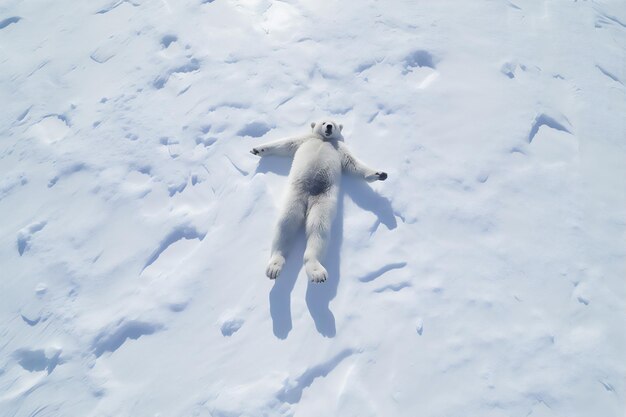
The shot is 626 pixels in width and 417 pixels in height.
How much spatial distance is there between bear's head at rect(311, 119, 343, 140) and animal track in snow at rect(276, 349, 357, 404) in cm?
288

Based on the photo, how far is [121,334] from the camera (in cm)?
476

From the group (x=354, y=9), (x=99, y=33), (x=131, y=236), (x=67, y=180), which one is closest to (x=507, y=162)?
(x=354, y=9)

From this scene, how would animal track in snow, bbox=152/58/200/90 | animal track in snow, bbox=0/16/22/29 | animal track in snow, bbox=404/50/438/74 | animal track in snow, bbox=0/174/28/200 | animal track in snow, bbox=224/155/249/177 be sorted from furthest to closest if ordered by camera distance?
animal track in snow, bbox=0/16/22/29
animal track in snow, bbox=152/58/200/90
animal track in snow, bbox=404/50/438/74
animal track in snow, bbox=0/174/28/200
animal track in snow, bbox=224/155/249/177

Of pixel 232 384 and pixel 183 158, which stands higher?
pixel 183 158

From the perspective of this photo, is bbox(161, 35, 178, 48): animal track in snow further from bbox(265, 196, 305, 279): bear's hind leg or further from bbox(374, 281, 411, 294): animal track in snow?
bbox(374, 281, 411, 294): animal track in snow

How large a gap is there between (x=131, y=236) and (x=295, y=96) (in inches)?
126

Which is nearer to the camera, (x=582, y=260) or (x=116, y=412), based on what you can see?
(x=116, y=412)

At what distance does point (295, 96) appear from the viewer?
6734 millimetres

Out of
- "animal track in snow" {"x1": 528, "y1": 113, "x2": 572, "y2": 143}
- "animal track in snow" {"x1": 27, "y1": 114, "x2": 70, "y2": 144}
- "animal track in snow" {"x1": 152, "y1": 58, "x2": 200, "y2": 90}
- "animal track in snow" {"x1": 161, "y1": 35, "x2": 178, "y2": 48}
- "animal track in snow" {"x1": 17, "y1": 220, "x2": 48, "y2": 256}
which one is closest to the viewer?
"animal track in snow" {"x1": 17, "y1": 220, "x2": 48, "y2": 256}

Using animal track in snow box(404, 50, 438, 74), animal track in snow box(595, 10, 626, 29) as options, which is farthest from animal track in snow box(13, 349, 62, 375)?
animal track in snow box(595, 10, 626, 29)

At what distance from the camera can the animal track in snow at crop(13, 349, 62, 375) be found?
4.66 m

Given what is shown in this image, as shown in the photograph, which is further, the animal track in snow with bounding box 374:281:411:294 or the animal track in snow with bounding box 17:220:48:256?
the animal track in snow with bounding box 17:220:48:256

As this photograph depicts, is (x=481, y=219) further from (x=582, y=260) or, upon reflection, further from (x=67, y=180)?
(x=67, y=180)

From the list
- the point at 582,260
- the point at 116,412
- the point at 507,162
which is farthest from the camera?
the point at 507,162
